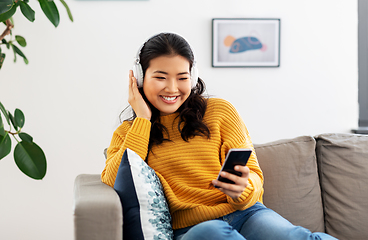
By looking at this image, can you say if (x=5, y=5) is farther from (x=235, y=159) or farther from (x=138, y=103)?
(x=235, y=159)

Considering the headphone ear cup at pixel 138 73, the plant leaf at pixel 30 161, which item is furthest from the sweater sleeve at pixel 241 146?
the plant leaf at pixel 30 161

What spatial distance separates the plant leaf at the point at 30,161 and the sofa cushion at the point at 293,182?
35.8 inches

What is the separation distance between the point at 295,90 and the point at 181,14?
2.96 ft

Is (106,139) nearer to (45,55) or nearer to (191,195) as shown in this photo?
(45,55)

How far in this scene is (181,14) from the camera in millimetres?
2365

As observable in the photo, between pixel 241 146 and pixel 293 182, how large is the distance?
1.22ft

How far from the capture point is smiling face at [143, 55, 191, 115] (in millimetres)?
1377

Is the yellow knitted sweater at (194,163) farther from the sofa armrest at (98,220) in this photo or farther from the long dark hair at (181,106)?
the sofa armrest at (98,220)

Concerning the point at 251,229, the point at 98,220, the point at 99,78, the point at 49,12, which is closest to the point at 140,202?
the point at 98,220

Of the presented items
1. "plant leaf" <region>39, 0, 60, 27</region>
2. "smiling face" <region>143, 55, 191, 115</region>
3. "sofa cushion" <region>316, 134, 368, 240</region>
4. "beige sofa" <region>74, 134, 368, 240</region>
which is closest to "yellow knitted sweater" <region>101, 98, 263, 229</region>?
"smiling face" <region>143, 55, 191, 115</region>

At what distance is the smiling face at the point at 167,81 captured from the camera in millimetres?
1377

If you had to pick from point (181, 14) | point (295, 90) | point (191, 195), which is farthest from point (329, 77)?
point (191, 195)

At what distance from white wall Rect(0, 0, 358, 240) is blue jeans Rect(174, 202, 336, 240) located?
1.19m

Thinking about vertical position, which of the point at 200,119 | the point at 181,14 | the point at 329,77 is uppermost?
the point at 181,14
